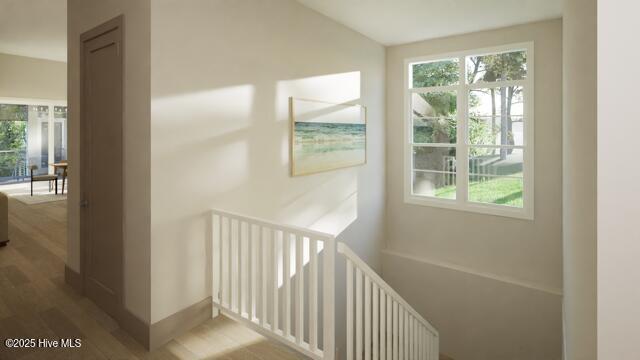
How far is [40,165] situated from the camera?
8344 millimetres

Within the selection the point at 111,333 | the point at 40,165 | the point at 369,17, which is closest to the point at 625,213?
the point at 111,333

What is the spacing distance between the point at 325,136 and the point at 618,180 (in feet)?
10.8

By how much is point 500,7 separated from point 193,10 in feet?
10.5

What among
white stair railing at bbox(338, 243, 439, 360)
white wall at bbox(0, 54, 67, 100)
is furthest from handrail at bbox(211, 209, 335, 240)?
white wall at bbox(0, 54, 67, 100)

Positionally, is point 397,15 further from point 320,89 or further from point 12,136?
point 12,136

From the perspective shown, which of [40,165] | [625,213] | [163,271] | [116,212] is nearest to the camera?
[625,213]

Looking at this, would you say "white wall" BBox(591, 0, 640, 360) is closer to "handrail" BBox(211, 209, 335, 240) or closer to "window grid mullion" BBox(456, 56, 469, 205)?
"handrail" BBox(211, 209, 335, 240)

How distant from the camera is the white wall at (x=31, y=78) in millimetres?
6562

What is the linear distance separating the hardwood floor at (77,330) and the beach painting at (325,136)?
1.69 meters

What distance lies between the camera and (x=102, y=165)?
2822mm

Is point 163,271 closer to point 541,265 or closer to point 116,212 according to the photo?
point 116,212

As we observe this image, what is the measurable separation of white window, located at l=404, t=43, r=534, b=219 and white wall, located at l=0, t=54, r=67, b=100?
7017 mm

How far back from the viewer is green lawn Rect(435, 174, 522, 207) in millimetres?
4621

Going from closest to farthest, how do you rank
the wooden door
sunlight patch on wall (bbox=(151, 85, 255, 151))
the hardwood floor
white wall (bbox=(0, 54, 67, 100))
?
1. the hardwood floor
2. sunlight patch on wall (bbox=(151, 85, 255, 151))
3. the wooden door
4. white wall (bbox=(0, 54, 67, 100))
